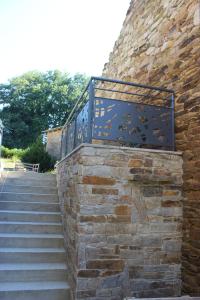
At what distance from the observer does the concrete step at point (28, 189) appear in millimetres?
5784

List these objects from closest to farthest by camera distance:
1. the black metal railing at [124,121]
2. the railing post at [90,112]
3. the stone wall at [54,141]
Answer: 1. the railing post at [90,112]
2. the black metal railing at [124,121]
3. the stone wall at [54,141]

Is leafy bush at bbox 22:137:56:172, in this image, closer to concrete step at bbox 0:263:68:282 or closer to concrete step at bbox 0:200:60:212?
concrete step at bbox 0:200:60:212

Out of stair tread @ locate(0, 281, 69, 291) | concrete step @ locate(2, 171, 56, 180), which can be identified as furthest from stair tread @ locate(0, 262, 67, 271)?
concrete step @ locate(2, 171, 56, 180)

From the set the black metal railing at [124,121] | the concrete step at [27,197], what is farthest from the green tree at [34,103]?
the black metal railing at [124,121]

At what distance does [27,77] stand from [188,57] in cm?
2564

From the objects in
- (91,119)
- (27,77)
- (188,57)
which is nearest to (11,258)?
(91,119)

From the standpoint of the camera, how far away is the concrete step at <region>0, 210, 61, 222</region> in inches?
187

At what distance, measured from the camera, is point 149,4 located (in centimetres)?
528

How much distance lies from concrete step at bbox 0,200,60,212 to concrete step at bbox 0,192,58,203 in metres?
0.22

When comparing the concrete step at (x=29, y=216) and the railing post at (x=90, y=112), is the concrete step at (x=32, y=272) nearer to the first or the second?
the concrete step at (x=29, y=216)

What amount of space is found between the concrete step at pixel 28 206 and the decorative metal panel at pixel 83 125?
1835 mm

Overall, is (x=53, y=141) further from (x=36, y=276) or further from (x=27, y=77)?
(x=27, y=77)

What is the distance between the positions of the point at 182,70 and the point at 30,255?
11.1 ft

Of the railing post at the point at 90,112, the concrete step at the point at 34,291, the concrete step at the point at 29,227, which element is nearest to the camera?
the concrete step at the point at 34,291
